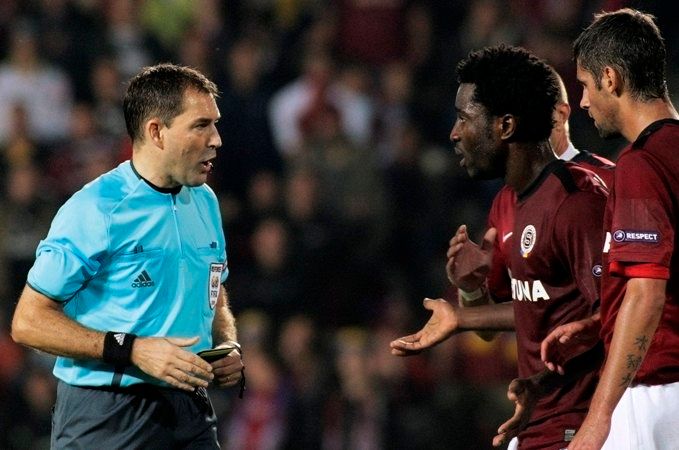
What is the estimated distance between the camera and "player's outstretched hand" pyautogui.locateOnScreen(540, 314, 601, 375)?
13.7 feet

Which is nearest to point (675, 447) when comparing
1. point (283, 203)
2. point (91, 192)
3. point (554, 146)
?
point (554, 146)

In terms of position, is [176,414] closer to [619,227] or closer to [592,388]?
[592,388]

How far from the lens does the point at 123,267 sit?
15.1 feet

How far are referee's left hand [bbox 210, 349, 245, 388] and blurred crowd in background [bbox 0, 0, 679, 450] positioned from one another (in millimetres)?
3857

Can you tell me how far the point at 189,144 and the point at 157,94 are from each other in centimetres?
23

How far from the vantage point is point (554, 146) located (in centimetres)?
521

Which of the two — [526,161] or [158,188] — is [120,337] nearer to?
[158,188]

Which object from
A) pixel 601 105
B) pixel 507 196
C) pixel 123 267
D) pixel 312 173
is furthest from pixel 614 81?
pixel 312 173

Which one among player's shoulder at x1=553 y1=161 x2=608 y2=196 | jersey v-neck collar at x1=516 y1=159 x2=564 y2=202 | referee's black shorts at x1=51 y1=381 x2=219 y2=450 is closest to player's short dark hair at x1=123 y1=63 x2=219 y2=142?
referee's black shorts at x1=51 y1=381 x2=219 y2=450

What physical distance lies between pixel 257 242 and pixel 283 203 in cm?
45

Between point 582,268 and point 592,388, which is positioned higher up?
point 582,268

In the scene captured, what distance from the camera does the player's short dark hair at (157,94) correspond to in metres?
4.82

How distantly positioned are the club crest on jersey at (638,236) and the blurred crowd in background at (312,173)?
15.8 ft

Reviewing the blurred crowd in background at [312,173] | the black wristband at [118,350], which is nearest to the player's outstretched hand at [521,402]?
the black wristband at [118,350]
